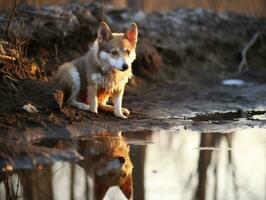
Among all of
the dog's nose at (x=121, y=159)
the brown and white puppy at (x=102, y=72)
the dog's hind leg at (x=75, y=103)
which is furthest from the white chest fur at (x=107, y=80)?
the dog's nose at (x=121, y=159)

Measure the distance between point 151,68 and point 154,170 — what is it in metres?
6.04

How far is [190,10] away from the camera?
678 inches

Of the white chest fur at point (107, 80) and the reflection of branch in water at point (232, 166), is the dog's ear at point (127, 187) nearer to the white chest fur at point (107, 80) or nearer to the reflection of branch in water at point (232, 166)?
the reflection of branch in water at point (232, 166)

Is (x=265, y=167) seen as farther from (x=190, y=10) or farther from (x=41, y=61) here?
(x=190, y=10)

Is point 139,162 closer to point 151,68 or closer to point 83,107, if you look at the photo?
point 83,107

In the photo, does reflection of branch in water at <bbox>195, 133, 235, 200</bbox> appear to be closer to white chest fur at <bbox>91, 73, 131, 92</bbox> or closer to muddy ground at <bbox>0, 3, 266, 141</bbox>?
muddy ground at <bbox>0, 3, 266, 141</bbox>

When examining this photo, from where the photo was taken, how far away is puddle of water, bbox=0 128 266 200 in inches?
260

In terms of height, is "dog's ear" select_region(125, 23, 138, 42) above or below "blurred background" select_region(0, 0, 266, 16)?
below

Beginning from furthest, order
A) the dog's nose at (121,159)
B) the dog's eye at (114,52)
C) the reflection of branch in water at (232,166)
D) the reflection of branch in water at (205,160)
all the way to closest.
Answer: the dog's eye at (114,52) → the dog's nose at (121,159) → the reflection of branch in water at (205,160) → the reflection of branch in water at (232,166)

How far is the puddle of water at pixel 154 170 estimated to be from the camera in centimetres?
661

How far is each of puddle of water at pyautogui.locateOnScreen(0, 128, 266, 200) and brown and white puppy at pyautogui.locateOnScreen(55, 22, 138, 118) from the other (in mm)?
A: 893

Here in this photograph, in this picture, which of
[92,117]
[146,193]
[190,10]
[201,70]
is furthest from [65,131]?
[190,10]

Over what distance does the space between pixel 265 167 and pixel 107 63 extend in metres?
2.97

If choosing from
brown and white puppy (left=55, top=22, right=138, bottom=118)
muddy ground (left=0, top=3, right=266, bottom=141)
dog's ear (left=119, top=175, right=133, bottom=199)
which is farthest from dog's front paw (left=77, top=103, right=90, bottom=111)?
dog's ear (left=119, top=175, right=133, bottom=199)
